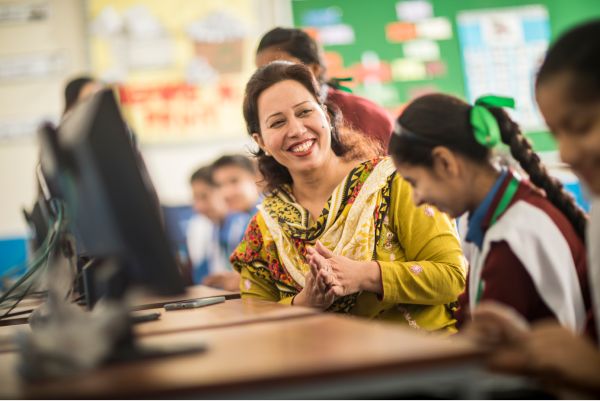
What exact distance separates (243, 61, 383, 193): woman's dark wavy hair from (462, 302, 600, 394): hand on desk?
3.45 feet

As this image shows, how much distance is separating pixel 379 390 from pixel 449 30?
172 inches

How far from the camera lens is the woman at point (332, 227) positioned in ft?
4.30

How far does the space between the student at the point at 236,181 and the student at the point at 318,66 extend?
148cm

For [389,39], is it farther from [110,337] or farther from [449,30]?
[110,337]

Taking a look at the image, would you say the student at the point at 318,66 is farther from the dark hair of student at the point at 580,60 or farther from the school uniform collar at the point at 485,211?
the dark hair of student at the point at 580,60

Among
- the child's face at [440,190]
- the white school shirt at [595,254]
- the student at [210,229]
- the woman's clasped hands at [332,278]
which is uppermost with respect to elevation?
the child's face at [440,190]

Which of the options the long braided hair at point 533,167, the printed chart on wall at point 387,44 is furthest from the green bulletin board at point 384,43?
the long braided hair at point 533,167

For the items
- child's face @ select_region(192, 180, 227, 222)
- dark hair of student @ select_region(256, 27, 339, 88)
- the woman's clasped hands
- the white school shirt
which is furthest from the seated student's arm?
child's face @ select_region(192, 180, 227, 222)

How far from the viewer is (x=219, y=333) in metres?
0.84

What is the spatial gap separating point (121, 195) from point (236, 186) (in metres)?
3.04

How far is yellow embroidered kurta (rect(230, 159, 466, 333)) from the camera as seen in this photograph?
1319 millimetres

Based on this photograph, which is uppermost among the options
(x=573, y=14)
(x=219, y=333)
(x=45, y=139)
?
(x=573, y=14)

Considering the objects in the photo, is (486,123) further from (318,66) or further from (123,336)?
(318,66)

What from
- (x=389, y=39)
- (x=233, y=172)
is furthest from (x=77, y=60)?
(x=389, y=39)
